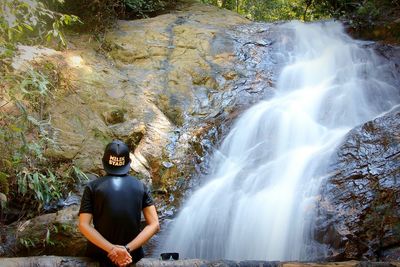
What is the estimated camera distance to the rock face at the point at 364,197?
4.56 meters

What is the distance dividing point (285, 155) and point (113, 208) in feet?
13.7

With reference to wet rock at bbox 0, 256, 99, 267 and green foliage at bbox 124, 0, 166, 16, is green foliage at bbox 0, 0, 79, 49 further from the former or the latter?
wet rock at bbox 0, 256, 99, 267

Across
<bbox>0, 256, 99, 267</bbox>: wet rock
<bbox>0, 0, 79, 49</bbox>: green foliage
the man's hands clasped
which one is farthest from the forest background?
the man's hands clasped

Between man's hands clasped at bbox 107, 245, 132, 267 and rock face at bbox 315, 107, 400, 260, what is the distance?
262 centimetres

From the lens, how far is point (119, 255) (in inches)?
111

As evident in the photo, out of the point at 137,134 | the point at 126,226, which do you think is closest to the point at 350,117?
the point at 137,134

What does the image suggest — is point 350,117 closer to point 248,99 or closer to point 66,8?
point 248,99

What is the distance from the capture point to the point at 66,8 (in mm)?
8500

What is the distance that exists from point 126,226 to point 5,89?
335 centimetres

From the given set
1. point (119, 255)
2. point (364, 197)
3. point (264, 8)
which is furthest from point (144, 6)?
point (119, 255)

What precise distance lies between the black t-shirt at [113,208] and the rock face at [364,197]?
2575 millimetres

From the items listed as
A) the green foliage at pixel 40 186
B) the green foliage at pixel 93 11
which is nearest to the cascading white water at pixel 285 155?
the green foliage at pixel 40 186

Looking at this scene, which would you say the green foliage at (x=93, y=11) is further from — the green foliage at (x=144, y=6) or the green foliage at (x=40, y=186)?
the green foliage at (x=40, y=186)

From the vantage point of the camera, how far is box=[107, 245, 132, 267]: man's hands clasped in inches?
110
